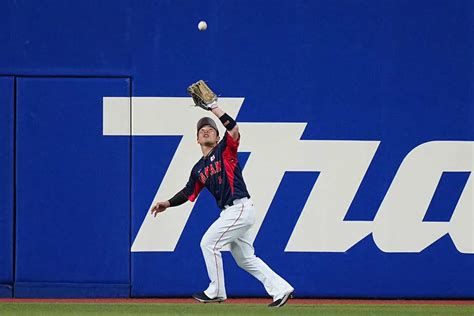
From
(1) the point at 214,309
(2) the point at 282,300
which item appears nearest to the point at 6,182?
(1) the point at 214,309

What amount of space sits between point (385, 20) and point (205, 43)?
6.01 feet

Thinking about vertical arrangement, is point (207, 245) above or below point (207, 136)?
below

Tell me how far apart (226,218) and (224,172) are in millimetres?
403

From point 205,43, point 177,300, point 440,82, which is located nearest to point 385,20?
point 440,82

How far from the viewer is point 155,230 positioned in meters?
11.8

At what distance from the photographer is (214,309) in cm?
1040

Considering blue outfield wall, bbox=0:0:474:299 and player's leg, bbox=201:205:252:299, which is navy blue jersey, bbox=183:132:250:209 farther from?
blue outfield wall, bbox=0:0:474:299

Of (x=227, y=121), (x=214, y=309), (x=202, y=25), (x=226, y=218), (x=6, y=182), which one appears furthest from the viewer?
(x=6, y=182)

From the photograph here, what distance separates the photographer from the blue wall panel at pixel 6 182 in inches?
461

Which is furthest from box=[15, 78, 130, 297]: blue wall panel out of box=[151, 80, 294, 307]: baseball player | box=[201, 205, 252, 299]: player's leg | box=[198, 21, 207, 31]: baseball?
box=[201, 205, 252, 299]: player's leg

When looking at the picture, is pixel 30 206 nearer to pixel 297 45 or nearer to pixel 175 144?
pixel 175 144

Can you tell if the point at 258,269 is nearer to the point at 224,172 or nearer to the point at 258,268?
the point at 258,268

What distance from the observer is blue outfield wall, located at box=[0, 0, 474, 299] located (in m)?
11.8

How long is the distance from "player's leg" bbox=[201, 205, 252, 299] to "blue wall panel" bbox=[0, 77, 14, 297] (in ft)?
9.03
